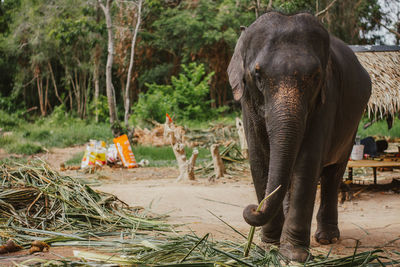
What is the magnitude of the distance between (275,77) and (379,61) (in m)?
6.49

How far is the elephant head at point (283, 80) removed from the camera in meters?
3.12

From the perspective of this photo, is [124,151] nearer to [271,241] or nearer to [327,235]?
[327,235]

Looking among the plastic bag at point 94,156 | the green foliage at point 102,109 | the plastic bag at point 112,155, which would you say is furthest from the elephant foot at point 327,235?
the green foliage at point 102,109

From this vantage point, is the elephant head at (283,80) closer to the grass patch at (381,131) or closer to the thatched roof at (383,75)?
the thatched roof at (383,75)

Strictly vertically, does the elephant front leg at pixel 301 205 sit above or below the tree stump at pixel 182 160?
above

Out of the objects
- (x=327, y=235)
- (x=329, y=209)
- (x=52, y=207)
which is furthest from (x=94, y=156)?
(x=327, y=235)

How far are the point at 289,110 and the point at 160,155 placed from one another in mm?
10200

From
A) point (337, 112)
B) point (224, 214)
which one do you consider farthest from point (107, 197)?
point (337, 112)

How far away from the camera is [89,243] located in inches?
144

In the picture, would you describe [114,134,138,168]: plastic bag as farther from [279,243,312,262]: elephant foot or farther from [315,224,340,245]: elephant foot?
[279,243,312,262]: elephant foot

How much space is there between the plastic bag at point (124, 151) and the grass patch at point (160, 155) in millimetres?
683

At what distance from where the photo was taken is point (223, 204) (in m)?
6.79

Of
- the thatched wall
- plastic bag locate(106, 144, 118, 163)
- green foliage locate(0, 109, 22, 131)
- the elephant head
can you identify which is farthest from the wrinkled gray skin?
green foliage locate(0, 109, 22, 131)

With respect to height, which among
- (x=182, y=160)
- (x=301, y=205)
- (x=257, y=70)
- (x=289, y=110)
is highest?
(x=257, y=70)
